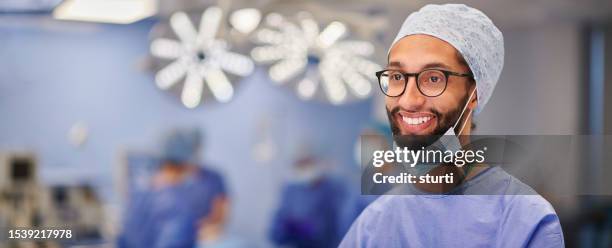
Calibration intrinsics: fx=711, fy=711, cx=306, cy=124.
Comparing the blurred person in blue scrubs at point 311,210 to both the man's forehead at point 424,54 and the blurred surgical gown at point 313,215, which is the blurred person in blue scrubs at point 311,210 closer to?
the blurred surgical gown at point 313,215

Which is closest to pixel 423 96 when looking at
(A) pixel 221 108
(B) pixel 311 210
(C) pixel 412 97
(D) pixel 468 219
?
(C) pixel 412 97

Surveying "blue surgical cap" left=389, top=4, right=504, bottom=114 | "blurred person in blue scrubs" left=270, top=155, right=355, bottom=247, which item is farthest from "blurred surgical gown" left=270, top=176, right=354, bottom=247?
"blue surgical cap" left=389, top=4, right=504, bottom=114

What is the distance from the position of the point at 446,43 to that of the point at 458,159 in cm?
40

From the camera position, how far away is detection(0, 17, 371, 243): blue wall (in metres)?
2.41

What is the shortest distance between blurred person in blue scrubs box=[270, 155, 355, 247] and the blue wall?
6 centimetres

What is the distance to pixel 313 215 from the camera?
97.0 inches

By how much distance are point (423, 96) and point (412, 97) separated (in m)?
0.04

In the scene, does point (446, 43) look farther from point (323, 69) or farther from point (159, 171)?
point (159, 171)

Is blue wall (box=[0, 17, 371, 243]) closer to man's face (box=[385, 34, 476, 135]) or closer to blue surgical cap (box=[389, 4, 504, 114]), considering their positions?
man's face (box=[385, 34, 476, 135])

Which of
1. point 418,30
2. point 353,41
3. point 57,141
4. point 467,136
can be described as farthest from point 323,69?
point 57,141

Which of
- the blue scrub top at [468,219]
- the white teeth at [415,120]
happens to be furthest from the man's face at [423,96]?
the blue scrub top at [468,219]

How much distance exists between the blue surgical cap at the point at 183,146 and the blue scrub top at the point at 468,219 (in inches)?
23.8

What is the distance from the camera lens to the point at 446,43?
231 cm

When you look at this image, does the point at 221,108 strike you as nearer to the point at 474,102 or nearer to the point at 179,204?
the point at 179,204
